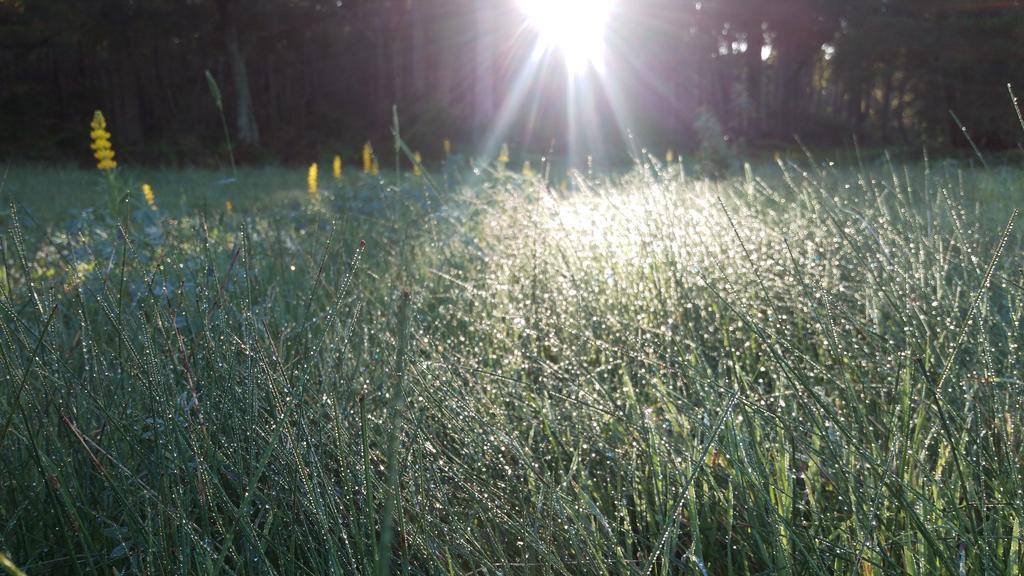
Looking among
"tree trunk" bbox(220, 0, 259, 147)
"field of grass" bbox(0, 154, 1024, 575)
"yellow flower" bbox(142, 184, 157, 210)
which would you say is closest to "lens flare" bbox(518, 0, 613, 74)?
"tree trunk" bbox(220, 0, 259, 147)

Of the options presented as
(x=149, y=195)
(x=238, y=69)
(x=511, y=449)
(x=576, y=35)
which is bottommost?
(x=511, y=449)

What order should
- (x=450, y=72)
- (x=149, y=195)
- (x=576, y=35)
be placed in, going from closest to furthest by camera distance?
(x=149, y=195) → (x=576, y=35) → (x=450, y=72)

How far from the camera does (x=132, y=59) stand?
19.5 m

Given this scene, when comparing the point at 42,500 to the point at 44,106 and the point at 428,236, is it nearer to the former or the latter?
the point at 428,236

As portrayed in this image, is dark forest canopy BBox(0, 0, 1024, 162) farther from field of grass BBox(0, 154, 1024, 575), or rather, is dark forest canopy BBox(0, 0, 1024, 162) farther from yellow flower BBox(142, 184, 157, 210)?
field of grass BBox(0, 154, 1024, 575)

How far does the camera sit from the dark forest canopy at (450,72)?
14.9m

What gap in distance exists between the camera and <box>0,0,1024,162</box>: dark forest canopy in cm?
1491

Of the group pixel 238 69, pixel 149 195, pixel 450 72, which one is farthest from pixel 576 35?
pixel 149 195

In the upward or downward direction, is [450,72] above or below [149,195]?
above

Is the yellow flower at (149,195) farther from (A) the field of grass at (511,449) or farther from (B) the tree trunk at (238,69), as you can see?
(B) the tree trunk at (238,69)

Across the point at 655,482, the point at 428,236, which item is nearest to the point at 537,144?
the point at 428,236

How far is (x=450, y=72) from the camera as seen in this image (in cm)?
2144

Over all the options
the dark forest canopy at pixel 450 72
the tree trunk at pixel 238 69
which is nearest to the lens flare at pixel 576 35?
the dark forest canopy at pixel 450 72

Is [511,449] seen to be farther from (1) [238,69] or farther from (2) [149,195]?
(1) [238,69]
